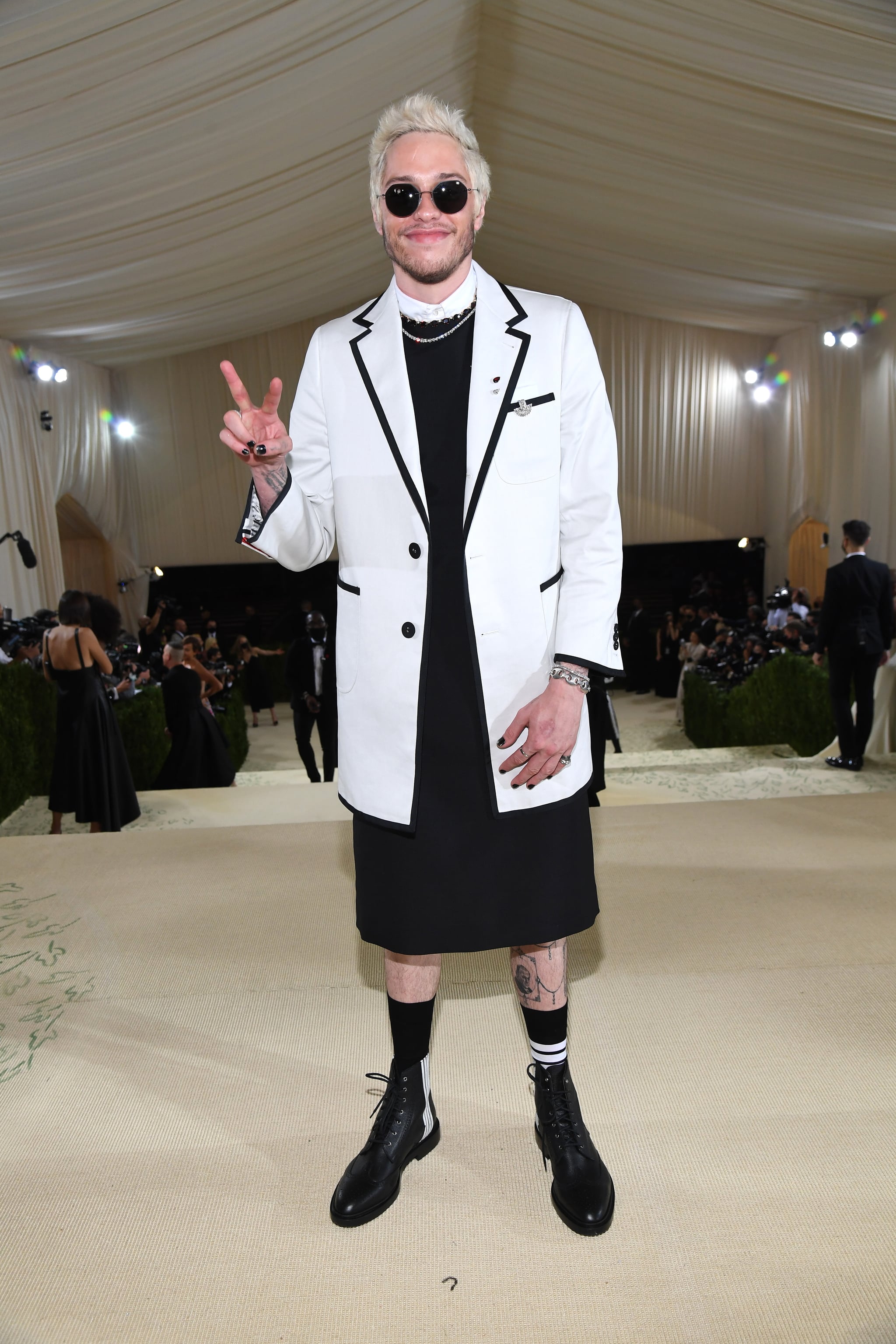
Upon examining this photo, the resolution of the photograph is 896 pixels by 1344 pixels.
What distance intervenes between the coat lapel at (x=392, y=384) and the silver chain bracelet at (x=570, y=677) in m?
0.28

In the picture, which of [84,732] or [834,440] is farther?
[834,440]

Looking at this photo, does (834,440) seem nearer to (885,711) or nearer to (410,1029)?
(885,711)

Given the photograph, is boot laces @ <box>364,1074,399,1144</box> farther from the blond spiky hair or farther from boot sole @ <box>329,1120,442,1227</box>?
the blond spiky hair

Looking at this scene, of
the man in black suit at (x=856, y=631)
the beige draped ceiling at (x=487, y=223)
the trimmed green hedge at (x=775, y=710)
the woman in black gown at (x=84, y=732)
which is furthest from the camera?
the trimmed green hedge at (x=775, y=710)

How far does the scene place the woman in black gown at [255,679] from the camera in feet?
36.9

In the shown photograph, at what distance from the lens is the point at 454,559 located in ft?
4.73

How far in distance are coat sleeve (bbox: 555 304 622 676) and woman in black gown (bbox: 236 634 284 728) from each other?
997 centimetres

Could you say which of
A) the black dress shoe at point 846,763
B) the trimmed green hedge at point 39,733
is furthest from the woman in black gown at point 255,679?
the black dress shoe at point 846,763

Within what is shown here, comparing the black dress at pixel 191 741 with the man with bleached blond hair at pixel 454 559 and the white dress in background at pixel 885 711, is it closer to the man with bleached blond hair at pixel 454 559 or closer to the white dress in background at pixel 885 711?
the white dress in background at pixel 885 711

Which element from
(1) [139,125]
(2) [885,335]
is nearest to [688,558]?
(2) [885,335]

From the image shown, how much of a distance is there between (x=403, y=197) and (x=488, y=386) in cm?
29

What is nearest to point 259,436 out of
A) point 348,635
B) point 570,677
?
point 348,635

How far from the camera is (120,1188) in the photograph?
5.28 ft

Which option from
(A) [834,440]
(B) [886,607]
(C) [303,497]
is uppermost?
(A) [834,440]
